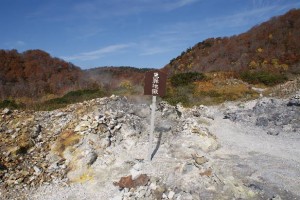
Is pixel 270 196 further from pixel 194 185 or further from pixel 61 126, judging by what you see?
pixel 61 126

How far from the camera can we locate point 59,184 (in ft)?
26.7

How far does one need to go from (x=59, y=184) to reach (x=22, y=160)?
1642 millimetres

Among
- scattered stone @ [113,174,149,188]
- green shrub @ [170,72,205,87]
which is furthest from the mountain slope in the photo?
scattered stone @ [113,174,149,188]

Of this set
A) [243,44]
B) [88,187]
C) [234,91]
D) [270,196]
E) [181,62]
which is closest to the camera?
[270,196]

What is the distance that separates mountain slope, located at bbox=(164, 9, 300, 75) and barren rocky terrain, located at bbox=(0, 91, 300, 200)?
2436 centimetres

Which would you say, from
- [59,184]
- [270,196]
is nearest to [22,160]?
[59,184]

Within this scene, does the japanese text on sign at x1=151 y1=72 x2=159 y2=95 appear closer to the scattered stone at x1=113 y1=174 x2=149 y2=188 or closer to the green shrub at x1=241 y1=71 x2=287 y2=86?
the scattered stone at x1=113 y1=174 x2=149 y2=188

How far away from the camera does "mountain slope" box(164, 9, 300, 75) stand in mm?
37625

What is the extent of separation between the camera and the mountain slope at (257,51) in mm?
37625

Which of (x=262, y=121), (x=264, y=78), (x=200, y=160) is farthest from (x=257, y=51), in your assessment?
(x=200, y=160)

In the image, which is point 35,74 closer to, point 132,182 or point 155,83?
point 155,83

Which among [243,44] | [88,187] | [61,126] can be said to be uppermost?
[243,44]

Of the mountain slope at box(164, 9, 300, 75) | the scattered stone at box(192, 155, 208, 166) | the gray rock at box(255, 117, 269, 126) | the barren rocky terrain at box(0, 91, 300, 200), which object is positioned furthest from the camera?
the mountain slope at box(164, 9, 300, 75)

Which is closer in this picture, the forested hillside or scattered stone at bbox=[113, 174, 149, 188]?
scattered stone at bbox=[113, 174, 149, 188]
